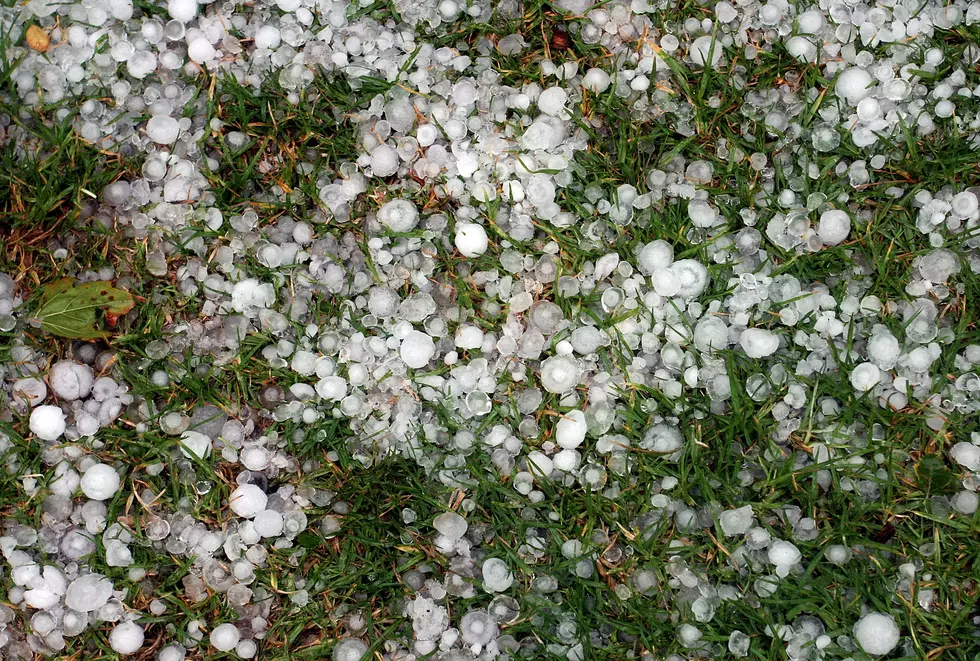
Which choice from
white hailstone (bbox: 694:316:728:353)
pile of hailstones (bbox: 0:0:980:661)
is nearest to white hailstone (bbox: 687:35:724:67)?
pile of hailstones (bbox: 0:0:980:661)

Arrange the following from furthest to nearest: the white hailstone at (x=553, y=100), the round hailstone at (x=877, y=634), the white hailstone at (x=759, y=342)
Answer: the white hailstone at (x=553, y=100) < the white hailstone at (x=759, y=342) < the round hailstone at (x=877, y=634)

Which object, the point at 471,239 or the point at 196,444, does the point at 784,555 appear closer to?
the point at 471,239

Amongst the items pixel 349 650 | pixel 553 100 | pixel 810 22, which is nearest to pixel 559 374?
pixel 553 100

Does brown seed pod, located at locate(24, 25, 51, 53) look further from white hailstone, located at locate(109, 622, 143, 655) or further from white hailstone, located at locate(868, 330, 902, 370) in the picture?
white hailstone, located at locate(868, 330, 902, 370)

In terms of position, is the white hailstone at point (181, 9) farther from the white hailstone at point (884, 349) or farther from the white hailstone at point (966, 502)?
the white hailstone at point (966, 502)

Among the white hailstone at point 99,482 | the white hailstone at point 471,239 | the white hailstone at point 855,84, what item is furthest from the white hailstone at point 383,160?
the white hailstone at point 855,84
